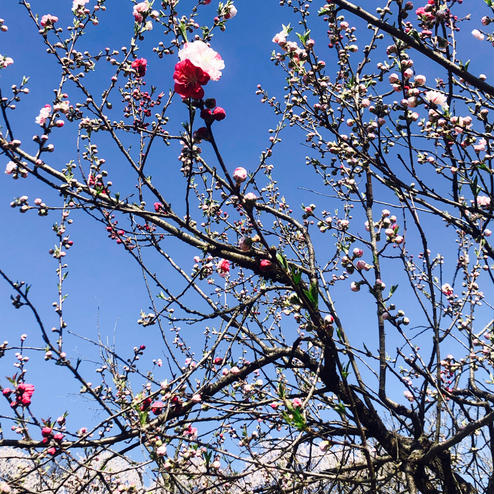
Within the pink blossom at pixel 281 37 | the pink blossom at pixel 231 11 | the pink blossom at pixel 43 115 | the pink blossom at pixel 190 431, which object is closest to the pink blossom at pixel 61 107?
the pink blossom at pixel 43 115

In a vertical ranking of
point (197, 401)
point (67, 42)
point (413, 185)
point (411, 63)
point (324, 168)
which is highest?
point (67, 42)

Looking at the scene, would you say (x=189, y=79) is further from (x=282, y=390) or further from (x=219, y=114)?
(x=282, y=390)

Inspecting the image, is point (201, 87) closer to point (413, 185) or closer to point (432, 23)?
point (432, 23)

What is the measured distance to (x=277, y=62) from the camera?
165 inches

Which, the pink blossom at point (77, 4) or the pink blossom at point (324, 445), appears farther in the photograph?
the pink blossom at point (77, 4)

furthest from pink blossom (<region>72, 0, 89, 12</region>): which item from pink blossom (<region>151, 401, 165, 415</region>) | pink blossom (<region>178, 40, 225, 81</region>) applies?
pink blossom (<region>151, 401, 165, 415</region>)

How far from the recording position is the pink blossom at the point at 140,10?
3.13m

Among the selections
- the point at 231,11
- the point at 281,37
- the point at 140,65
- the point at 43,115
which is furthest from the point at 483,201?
the point at 43,115

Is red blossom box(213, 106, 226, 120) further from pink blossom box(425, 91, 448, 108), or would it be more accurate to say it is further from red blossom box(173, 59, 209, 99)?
pink blossom box(425, 91, 448, 108)

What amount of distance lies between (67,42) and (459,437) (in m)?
4.24

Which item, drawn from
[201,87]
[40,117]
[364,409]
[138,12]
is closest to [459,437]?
[364,409]

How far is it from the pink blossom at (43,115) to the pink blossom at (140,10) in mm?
1056

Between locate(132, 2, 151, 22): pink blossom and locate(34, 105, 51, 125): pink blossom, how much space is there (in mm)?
1056

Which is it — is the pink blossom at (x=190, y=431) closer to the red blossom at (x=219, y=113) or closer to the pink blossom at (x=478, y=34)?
the red blossom at (x=219, y=113)
